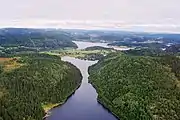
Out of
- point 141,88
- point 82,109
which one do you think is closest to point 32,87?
point 82,109

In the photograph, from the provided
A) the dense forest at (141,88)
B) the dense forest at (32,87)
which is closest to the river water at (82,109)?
the dense forest at (141,88)

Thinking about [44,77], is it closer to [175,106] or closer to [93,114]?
[93,114]

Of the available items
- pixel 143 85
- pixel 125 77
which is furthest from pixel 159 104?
pixel 125 77

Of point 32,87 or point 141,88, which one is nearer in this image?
point 141,88

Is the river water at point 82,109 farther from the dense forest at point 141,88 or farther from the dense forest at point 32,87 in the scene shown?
the dense forest at point 32,87

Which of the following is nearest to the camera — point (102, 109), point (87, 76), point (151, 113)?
point (151, 113)

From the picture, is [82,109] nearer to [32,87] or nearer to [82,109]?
[82,109]

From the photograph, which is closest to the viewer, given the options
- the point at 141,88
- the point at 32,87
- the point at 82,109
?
the point at 82,109
